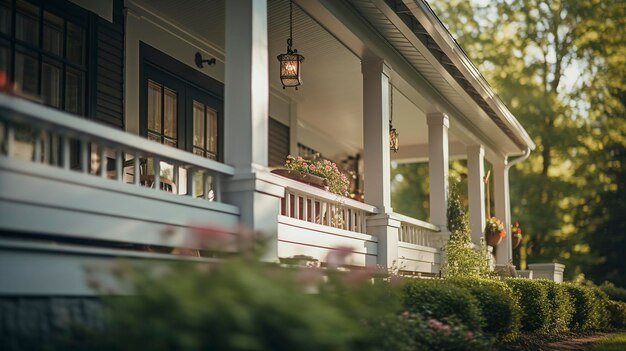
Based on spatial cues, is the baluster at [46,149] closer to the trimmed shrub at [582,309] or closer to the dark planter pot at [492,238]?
the trimmed shrub at [582,309]

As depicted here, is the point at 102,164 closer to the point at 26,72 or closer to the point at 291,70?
the point at 26,72

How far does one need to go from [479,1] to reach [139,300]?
91.6 ft

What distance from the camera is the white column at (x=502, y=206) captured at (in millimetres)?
17656

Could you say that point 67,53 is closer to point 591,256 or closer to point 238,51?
point 238,51

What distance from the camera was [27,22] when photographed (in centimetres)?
761

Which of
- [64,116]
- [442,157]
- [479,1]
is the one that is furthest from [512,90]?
[64,116]

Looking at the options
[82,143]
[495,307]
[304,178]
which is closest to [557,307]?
[495,307]

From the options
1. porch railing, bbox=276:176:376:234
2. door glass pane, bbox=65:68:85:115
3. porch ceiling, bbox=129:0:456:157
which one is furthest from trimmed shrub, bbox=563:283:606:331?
door glass pane, bbox=65:68:85:115

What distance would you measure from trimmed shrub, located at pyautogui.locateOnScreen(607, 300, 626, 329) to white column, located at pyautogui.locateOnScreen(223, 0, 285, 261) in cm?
1106

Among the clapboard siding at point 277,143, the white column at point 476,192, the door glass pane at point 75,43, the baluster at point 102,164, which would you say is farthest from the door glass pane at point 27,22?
the white column at point 476,192

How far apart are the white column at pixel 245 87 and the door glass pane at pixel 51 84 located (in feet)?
6.81

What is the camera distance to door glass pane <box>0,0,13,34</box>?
7254mm

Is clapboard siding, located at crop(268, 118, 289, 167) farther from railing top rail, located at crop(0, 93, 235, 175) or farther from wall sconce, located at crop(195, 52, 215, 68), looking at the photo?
railing top rail, located at crop(0, 93, 235, 175)

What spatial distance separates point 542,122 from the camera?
27125mm
